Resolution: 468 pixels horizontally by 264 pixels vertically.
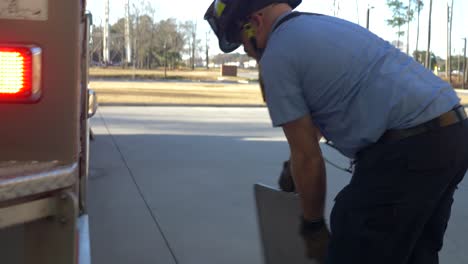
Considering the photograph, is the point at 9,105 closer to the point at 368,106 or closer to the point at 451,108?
the point at 368,106

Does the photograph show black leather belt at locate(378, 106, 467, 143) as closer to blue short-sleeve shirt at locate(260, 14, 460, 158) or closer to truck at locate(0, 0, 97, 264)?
blue short-sleeve shirt at locate(260, 14, 460, 158)

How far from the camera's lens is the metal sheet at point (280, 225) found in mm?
2617

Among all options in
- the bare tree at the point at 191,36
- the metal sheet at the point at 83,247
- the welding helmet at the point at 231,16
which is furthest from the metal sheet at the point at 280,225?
the bare tree at the point at 191,36

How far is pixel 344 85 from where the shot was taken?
88.4 inches

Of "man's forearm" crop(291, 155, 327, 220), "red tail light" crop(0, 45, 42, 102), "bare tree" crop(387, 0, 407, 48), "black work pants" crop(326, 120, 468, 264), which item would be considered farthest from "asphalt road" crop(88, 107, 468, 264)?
"bare tree" crop(387, 0, 407, 48)

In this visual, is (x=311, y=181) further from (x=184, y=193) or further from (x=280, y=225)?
(x=184, y=193)

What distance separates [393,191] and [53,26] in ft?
4.10

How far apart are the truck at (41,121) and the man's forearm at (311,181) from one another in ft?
2.56

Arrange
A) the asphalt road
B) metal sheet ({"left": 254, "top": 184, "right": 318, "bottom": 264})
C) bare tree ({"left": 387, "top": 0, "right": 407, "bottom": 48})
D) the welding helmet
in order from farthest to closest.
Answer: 1. bare tree ({"left": 387, "top": 0, "right": 407, "bottom": 48})
2. the asphalt road
3. metal sheet ({"left": 254, "top": 184, "right": 318, "bottom": 264})
4. the welding helmet

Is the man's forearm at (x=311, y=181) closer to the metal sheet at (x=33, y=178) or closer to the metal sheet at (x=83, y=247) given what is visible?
the metal sheet at (x=33, y=178)

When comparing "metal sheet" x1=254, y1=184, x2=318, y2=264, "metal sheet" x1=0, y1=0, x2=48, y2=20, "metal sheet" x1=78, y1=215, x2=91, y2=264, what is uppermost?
"metal sheet" x1=0, y1=0, x2=48, y2=20

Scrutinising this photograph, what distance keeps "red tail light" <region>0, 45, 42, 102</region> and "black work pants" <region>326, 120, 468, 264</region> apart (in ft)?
3.76

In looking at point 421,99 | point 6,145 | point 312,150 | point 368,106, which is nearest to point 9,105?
point 6,145

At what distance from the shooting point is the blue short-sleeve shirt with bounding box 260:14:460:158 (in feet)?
7.30
